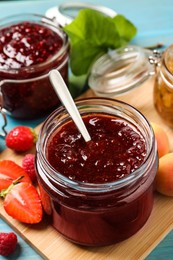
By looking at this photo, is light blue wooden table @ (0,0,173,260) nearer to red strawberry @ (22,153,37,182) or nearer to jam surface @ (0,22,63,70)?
jam surface @ (0,22,63,70)

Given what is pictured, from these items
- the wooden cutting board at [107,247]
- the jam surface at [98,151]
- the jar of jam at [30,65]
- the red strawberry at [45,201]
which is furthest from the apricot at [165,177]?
the jar of jam at [30,65]

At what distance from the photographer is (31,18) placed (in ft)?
9.80

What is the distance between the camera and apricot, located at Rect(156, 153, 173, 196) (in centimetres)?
230

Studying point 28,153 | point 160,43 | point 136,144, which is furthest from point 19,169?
point 160,43

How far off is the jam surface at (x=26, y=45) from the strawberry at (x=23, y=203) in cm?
65

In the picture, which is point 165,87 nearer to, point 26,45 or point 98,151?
point 98,151

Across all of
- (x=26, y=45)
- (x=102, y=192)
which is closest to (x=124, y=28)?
(x=26, y=45)

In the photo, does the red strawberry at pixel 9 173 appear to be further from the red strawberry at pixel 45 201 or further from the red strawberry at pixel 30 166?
the red strawberry at pixel 45 201

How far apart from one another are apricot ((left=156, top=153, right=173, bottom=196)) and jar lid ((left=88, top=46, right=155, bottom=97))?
1.87 feet

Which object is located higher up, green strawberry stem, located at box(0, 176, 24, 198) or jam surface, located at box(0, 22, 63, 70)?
jam surface, located at box(0, 22, 63, 70)

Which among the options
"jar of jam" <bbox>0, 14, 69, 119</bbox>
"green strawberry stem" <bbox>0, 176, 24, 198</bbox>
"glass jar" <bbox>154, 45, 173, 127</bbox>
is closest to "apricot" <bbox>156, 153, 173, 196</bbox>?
"glass jar" <bbox>154, 45, 173, 127</bbox>

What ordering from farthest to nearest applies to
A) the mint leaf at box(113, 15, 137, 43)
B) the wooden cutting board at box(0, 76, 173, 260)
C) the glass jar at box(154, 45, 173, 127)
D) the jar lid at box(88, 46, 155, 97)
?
the mint leaf at box(113, 15, 137, 43) → the jar lid at box(88, 46, 155, 97) → the glass jar at box(154, 45, 173, 127) → the wooden cutting board at box(0, 76, 173, 260)

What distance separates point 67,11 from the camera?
3.32 metres

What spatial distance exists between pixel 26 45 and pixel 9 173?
2.27 feet
